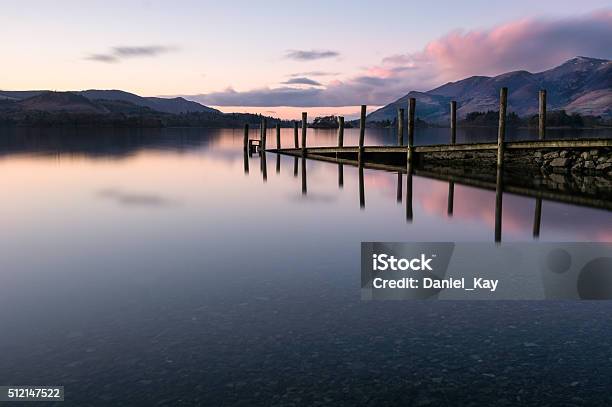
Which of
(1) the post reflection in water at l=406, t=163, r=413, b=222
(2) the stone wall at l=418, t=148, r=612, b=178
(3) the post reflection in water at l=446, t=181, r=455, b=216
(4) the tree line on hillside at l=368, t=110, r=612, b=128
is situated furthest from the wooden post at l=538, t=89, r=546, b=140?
(4) the tree line on hillside at l=368, t=110, r=612, b=128

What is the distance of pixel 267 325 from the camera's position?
23.6 feet

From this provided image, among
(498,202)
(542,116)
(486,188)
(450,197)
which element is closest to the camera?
(498,202)

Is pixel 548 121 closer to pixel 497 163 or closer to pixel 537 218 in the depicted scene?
pixel 497 163

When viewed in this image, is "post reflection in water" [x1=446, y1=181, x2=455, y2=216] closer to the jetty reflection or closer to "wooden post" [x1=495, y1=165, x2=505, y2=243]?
the jetty reflection

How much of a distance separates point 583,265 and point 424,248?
10.7 feet

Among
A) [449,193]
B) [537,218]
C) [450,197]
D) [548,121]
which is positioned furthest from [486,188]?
[548,121]

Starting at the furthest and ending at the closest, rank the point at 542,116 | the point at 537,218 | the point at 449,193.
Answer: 1. the point at 542,116
2. the point at 449,193
3. the point at 537,218

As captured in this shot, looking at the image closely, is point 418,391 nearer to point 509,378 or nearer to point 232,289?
point 509,378

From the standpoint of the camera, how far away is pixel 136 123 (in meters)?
175

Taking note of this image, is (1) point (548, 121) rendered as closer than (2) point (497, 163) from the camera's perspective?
No

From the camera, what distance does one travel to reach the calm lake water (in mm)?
5559

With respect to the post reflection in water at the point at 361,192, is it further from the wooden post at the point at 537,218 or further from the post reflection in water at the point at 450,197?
the wooden post at the point at 537,218

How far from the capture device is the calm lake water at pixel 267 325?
18.2ft

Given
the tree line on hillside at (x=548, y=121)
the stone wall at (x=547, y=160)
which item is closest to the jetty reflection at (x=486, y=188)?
the stone wall at (x=547, y=160)
